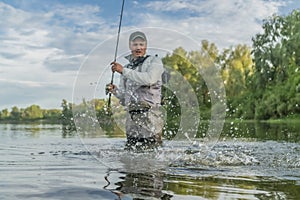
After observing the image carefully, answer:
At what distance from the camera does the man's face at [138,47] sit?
8570mm

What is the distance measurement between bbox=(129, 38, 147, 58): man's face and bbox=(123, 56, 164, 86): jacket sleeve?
0.97ft

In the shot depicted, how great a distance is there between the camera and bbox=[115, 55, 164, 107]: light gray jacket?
8164mm

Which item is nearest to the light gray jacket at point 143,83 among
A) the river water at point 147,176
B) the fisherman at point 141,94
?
the fisherman at point 141,94

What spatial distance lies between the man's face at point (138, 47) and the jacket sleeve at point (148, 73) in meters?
0.29

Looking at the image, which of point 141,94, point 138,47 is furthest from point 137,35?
point 141,94

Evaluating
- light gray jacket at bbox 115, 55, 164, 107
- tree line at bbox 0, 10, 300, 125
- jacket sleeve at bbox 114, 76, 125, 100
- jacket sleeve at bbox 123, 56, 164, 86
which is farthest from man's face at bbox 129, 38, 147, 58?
tree line at bbox 0, 10, 300, 125

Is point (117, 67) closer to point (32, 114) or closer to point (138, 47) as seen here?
point (138, 47)

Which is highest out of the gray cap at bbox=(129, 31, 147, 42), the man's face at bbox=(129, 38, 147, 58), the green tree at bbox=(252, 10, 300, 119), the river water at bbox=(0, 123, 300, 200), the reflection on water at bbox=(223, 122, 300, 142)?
the green tree at bbox=(252, 10, 300, 119)

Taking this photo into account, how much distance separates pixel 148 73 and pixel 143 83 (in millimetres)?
189

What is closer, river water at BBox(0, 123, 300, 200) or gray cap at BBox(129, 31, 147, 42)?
river water at BBox(0, 123, 300, 200)

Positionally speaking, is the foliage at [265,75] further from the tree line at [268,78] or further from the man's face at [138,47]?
the man's face at [138,47]

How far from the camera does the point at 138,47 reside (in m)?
8.56

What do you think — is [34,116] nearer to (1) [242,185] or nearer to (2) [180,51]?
(2) [180,51]

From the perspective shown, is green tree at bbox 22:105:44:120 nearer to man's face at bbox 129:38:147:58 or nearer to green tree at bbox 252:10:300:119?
green tree at bbox 252:10:300:119
